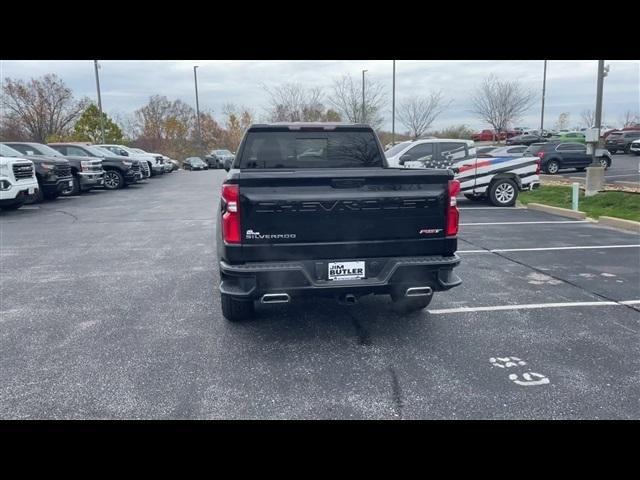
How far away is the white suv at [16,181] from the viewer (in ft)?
38.2

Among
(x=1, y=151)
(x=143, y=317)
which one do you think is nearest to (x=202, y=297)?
(x=143, y=317)

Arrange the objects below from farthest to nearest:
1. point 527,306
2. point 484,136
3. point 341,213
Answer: point 484,136 < point 527,306 < point 341,213

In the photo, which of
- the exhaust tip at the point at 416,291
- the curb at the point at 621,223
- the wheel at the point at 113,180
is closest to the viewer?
the exhaust tip at the point at 416,291

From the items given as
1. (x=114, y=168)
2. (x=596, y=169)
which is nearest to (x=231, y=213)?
(x=596, y=169)

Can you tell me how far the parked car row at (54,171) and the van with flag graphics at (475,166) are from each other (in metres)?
9.77

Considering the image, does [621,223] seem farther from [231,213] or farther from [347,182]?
[231,213]

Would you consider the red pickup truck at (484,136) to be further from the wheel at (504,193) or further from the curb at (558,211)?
the curb at (558,211)

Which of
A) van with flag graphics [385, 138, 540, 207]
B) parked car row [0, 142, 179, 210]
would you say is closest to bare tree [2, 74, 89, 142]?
parked car row [0, 142, 179, 210]

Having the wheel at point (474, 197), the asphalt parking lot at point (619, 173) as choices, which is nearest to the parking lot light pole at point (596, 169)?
the wheel at point (474, 197)

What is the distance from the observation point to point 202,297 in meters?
5.58

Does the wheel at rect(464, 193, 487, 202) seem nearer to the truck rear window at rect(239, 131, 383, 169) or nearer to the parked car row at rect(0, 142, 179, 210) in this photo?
the truck rear window at rect(239, 131, 383, 169)

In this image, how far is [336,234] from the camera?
150 inches

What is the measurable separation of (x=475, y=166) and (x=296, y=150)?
9.37m

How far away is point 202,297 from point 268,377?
7.32 ft
